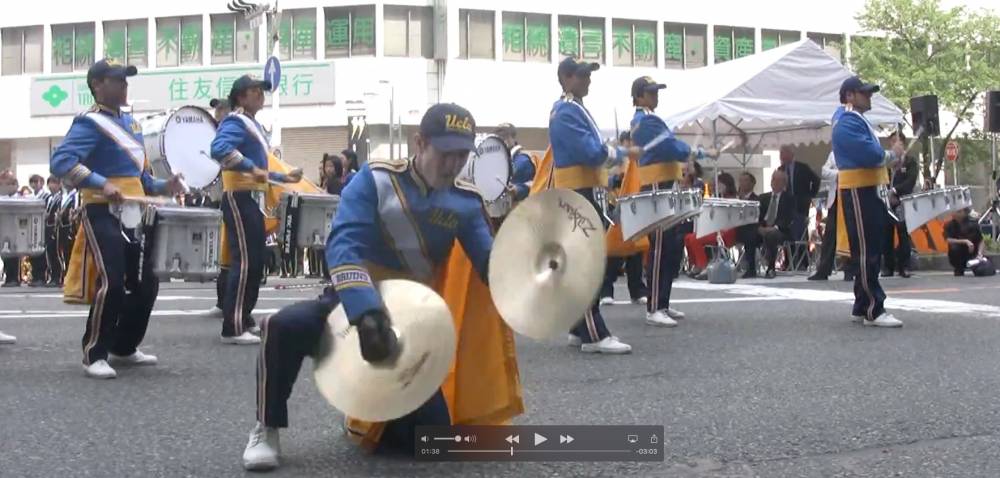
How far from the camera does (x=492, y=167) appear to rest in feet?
44.3

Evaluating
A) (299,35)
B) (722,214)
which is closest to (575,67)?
(722,214)

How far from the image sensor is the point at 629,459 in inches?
190

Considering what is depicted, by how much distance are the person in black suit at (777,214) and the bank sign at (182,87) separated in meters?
26.1

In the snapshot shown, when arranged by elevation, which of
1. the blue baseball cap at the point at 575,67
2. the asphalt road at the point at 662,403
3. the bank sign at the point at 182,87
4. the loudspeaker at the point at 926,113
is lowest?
the asphalt road at the point at 662,403

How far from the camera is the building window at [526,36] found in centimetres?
4438

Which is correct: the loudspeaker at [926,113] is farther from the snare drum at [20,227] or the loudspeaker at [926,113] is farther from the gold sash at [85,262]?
the gold sash at [85,262]

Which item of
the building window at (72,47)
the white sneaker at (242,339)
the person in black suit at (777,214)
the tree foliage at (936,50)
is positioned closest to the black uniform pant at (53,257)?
the person in black suit at (777,214)

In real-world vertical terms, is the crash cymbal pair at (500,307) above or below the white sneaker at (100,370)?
above

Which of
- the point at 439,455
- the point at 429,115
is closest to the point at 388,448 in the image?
the point at 439,455

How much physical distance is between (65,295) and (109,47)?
134ft

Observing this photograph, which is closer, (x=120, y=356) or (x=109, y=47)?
(x=120, y=356)

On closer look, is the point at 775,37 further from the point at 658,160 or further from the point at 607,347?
the point at 607,347

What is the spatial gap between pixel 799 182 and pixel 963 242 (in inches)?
95.3

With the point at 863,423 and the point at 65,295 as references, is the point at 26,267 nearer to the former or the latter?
the point at 65,295
